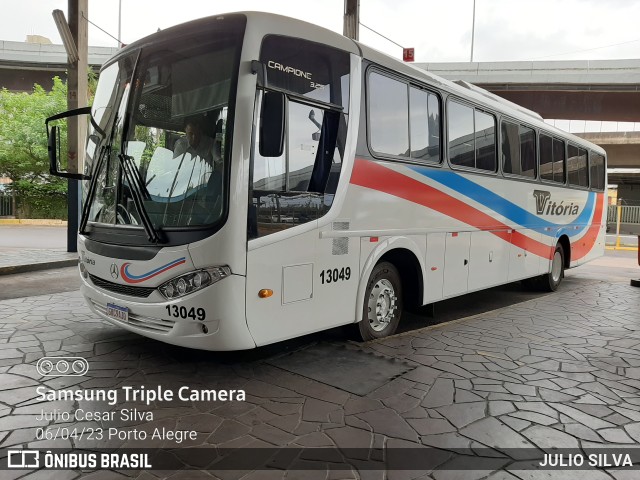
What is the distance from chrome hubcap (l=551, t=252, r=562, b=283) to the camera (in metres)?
9.80

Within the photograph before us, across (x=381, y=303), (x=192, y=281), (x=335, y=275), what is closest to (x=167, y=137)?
(x=192, y=281)

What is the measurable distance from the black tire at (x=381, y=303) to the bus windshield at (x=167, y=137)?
7.31ft

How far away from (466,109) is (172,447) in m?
5.60

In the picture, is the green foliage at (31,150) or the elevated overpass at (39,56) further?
the elevated overpass at (39,56)

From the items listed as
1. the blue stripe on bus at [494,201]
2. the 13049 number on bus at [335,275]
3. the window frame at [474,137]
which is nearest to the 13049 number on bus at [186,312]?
the 13049 number on bus at [335,275]

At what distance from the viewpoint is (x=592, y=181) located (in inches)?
440

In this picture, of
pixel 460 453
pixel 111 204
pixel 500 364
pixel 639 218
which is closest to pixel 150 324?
pixel 111 204

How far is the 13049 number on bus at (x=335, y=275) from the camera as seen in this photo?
4.70 m

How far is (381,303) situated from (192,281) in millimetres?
2472

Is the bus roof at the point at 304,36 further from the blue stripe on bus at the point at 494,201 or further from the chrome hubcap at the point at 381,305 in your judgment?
the chrome hubcap at the point at 381,305

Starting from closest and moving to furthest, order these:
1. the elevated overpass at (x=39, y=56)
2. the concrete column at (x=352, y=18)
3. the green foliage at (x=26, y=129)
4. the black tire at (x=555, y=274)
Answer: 1. the black tire at (x=555, y=274)
2. the concrete column at (x=352, y=18)
3. the green foliage at (x=26, y=129)
4. the elevated overpass at (x=39, y=56)

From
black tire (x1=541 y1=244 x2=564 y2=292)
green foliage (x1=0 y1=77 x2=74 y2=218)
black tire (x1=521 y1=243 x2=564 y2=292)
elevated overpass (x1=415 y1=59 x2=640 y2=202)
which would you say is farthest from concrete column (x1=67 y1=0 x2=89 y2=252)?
elevated overpass (x1=415 y1=59 x2=640 y2=202)

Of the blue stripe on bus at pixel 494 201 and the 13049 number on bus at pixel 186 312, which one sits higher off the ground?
the blue stripe on bus at pixel 494 201

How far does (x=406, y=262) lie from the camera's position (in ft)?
19.8
